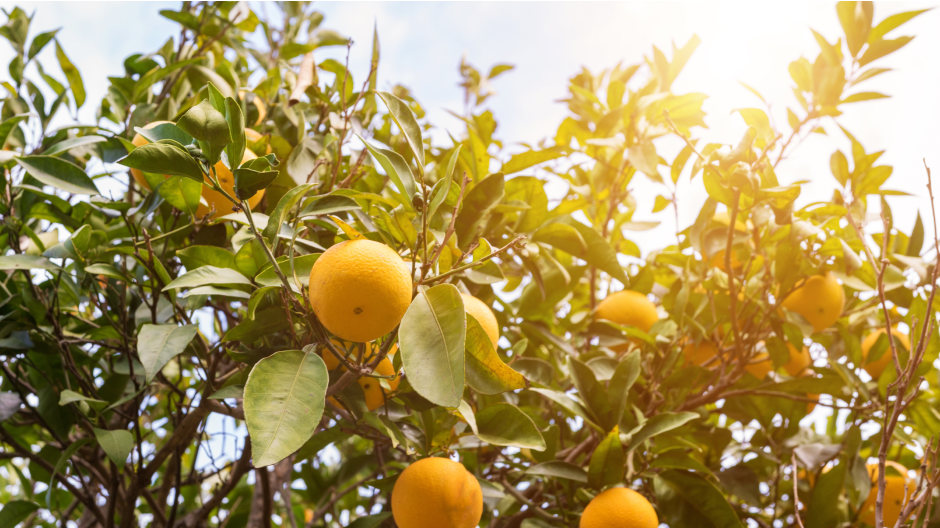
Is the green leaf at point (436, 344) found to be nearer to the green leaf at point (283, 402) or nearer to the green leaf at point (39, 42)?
the green leaf at point (283, 402)

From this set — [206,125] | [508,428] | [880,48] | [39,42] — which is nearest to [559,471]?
[508,428]

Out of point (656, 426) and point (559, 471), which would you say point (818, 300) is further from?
point (559, 471)

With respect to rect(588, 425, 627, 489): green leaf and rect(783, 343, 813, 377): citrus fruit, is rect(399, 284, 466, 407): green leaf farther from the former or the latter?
rect(783, 343, 813, 377): citrus fruit

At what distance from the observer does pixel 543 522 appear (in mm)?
1204

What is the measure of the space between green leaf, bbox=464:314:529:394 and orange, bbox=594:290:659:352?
0.77 m

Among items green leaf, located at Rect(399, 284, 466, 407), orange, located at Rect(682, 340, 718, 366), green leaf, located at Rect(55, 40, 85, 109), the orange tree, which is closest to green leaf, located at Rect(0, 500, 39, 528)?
the orange tree

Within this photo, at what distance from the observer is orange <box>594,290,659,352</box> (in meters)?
1.52

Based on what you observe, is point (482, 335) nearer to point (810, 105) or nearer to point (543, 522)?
point (543, 522)

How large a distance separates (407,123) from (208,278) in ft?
1.23

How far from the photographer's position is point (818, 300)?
4.54ft

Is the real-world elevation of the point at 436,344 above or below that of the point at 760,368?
above

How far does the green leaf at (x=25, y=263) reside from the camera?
1048 mm

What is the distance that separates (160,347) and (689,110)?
1430 mm

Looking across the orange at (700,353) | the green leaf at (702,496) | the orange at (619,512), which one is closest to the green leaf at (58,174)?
the orange at (619,512)
